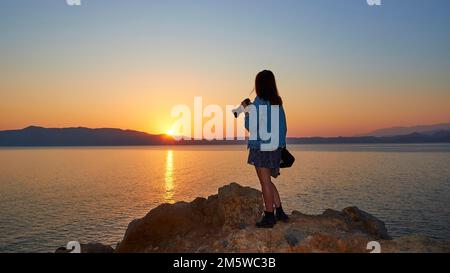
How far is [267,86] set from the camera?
31.0 ft

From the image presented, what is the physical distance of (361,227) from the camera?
1645 centimetres

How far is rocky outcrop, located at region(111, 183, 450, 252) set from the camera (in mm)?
9477

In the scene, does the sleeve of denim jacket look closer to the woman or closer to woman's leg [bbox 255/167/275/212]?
the woman

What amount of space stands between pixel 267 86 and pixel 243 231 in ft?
13.9

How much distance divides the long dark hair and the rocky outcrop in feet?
12.5

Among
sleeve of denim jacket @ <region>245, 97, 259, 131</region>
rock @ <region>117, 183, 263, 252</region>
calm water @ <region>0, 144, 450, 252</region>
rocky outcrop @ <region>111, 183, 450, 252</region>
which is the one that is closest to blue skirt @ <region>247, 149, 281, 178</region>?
sleeve of denim jacket @ <region>245, 97, 259, 131</region>

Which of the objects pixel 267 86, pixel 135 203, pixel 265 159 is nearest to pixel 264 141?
pixel 265 159

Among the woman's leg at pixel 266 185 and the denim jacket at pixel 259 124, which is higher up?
the denim jacket at pixel 259 124

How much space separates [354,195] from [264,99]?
60.1 meters

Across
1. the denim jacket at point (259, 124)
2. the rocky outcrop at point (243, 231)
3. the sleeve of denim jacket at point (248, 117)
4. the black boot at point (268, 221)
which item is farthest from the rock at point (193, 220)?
the sleeve of denim jacket at point (248, 117)

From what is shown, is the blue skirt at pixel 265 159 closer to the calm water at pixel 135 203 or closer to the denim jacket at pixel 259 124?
the denim jacket at pixel 259 124

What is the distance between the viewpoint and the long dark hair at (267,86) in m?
9.46

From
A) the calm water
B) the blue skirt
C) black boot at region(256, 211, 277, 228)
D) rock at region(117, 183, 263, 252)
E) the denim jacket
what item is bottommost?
the calm water

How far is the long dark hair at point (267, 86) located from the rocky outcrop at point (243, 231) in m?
3.81
